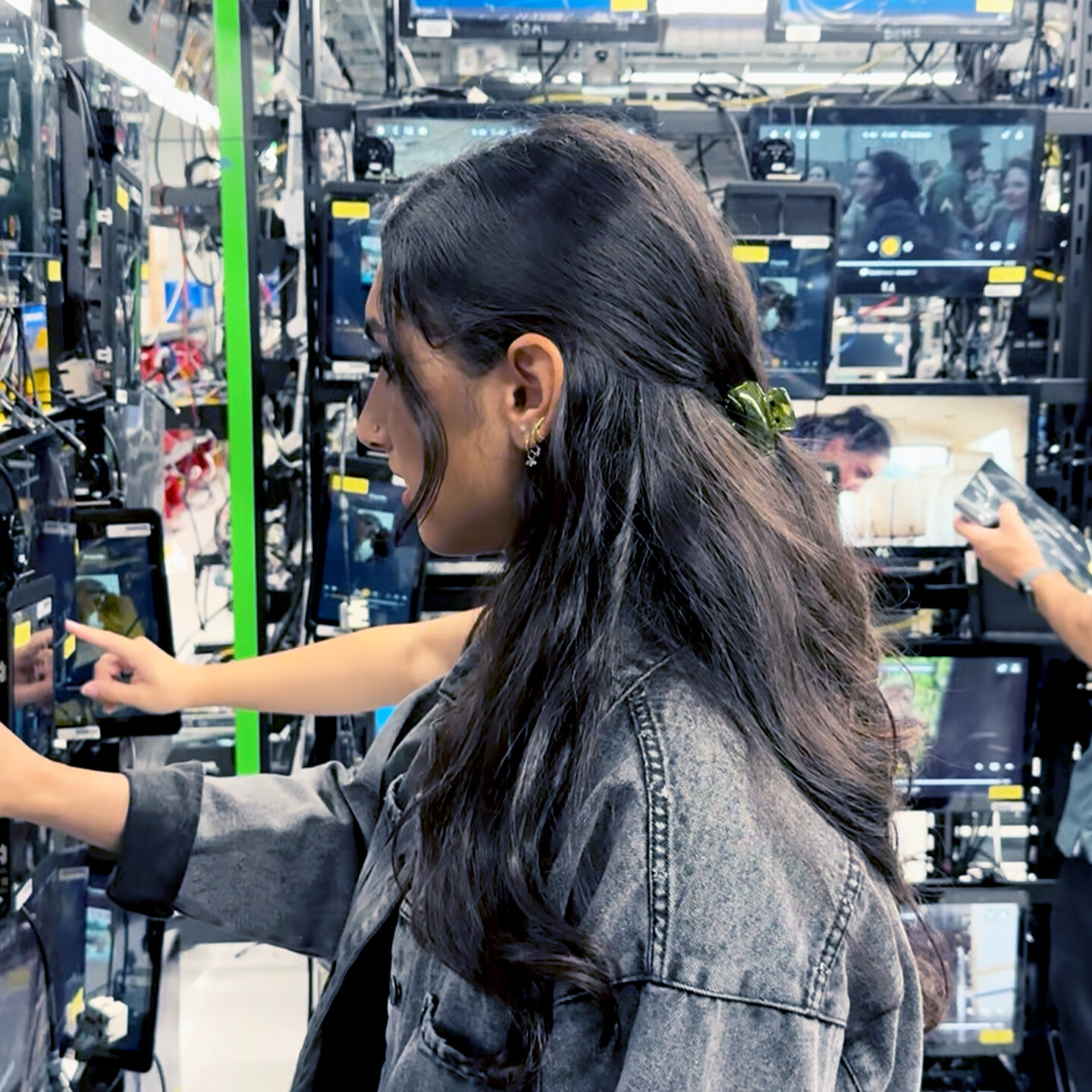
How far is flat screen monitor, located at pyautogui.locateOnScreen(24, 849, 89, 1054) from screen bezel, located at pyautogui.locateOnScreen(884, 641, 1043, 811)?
151 cm

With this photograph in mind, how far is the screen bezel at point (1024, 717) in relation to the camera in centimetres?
246

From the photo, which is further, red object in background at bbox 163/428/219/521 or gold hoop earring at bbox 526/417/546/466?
red object in background at bbox 163/428/219/521

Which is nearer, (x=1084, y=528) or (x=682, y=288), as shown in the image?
(x=682, y=288)

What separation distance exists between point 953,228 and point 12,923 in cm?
202

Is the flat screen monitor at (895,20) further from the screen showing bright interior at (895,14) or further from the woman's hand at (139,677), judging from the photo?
the woman's hand at (139,677)

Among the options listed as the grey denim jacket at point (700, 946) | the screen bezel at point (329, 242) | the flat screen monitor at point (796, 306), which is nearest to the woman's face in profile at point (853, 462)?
the flat screen monitor at point (796, 306)

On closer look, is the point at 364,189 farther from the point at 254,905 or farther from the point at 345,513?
the point at 254,905

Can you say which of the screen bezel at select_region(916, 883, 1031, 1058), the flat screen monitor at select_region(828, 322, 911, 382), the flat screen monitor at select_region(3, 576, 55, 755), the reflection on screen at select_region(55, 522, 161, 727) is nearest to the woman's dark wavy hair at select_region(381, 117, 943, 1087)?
the flat screen monitor at select_region(3, 576, 55, 755)

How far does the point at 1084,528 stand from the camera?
99.3 inches

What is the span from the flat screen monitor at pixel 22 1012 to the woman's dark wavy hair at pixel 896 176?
197cm

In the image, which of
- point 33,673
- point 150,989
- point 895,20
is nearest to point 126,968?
point 150,989

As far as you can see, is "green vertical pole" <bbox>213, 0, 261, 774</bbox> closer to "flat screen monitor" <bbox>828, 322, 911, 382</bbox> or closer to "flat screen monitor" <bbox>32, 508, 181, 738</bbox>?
"flat screen monitor" <bbox>32, 508, 181, 738</bbox>

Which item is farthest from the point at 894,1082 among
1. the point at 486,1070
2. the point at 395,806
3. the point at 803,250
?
the point at 803,250

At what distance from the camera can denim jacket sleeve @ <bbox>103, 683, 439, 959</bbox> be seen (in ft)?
3.71
